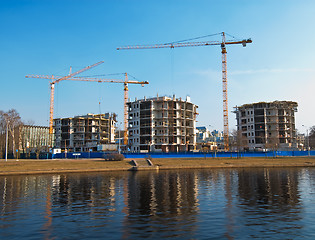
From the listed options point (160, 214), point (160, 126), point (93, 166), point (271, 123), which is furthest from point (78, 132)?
point (160, 214)

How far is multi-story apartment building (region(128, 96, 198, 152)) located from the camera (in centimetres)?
12700

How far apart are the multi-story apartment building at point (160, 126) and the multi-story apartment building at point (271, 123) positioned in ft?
122

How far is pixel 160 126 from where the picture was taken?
415 ft

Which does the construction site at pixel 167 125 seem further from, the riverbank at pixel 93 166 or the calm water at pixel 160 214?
the calm water at pixel 160 214

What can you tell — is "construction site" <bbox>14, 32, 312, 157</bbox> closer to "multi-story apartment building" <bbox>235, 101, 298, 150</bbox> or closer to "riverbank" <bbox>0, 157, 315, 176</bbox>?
"multi-story apartment building" <bbox>235, 101, 298, 150</bbox>

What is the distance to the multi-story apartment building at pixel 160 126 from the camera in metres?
127

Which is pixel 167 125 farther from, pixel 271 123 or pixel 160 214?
pixel 160 214

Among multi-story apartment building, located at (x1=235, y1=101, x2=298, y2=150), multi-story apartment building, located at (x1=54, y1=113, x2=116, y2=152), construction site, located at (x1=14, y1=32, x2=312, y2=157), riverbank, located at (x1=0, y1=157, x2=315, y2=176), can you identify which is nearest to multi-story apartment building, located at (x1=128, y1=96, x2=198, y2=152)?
construction site, located at (x1=14, y1=32, x2=312, y2=157)

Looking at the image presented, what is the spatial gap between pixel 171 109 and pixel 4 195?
335ft

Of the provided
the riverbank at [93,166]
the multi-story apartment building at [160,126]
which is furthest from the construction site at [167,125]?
the riverbank at [93,166]

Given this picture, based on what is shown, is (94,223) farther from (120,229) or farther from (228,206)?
(228,206)

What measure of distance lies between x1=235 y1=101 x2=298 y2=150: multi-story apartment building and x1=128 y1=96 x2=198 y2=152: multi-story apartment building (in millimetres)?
37195

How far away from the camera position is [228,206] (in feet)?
71.8

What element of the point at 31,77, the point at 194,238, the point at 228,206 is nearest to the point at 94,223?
the point at 194,238
